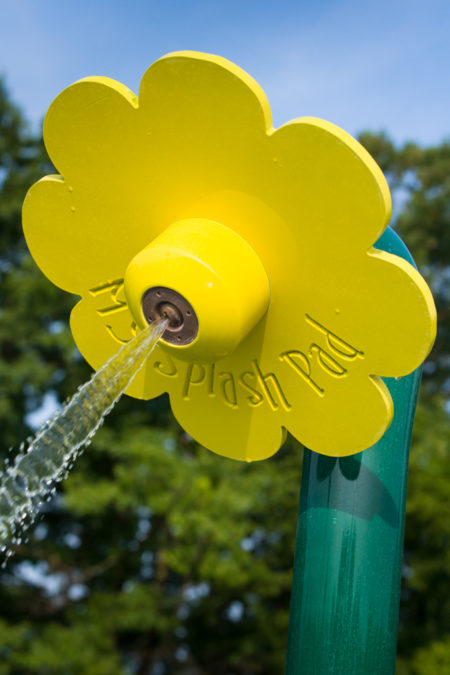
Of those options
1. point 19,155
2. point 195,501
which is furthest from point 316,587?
point 19,155

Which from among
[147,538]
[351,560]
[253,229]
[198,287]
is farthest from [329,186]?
[147,538]

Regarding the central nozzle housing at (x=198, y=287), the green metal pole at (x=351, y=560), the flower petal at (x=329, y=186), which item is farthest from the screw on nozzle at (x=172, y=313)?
the green metal pole at (x=351, y=560)

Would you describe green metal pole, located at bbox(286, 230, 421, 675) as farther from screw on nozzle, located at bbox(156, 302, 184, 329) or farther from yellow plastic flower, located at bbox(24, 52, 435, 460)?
screw on nozzle, located at bbox(156, 302, 184, 329)

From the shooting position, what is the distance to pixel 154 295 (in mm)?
1472

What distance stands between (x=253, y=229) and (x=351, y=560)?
33.7 inches

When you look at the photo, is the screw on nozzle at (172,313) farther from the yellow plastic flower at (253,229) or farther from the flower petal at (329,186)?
the flower petal at (329,186)

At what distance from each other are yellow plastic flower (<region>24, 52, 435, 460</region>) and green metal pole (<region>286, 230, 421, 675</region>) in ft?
0.62

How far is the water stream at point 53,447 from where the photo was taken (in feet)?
4.58

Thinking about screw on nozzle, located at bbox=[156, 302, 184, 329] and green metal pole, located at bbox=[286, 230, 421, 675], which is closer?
screw on nozzle, located at bbox=[156, 302, 184, 329]

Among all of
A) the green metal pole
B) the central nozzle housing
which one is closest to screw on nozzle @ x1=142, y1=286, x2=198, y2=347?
the central nozzle housing

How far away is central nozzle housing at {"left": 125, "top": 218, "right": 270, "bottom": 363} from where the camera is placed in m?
1.43

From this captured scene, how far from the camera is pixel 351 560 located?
67.9 inches

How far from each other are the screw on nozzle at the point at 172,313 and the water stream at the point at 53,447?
17 mm

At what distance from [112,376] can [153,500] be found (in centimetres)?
497
